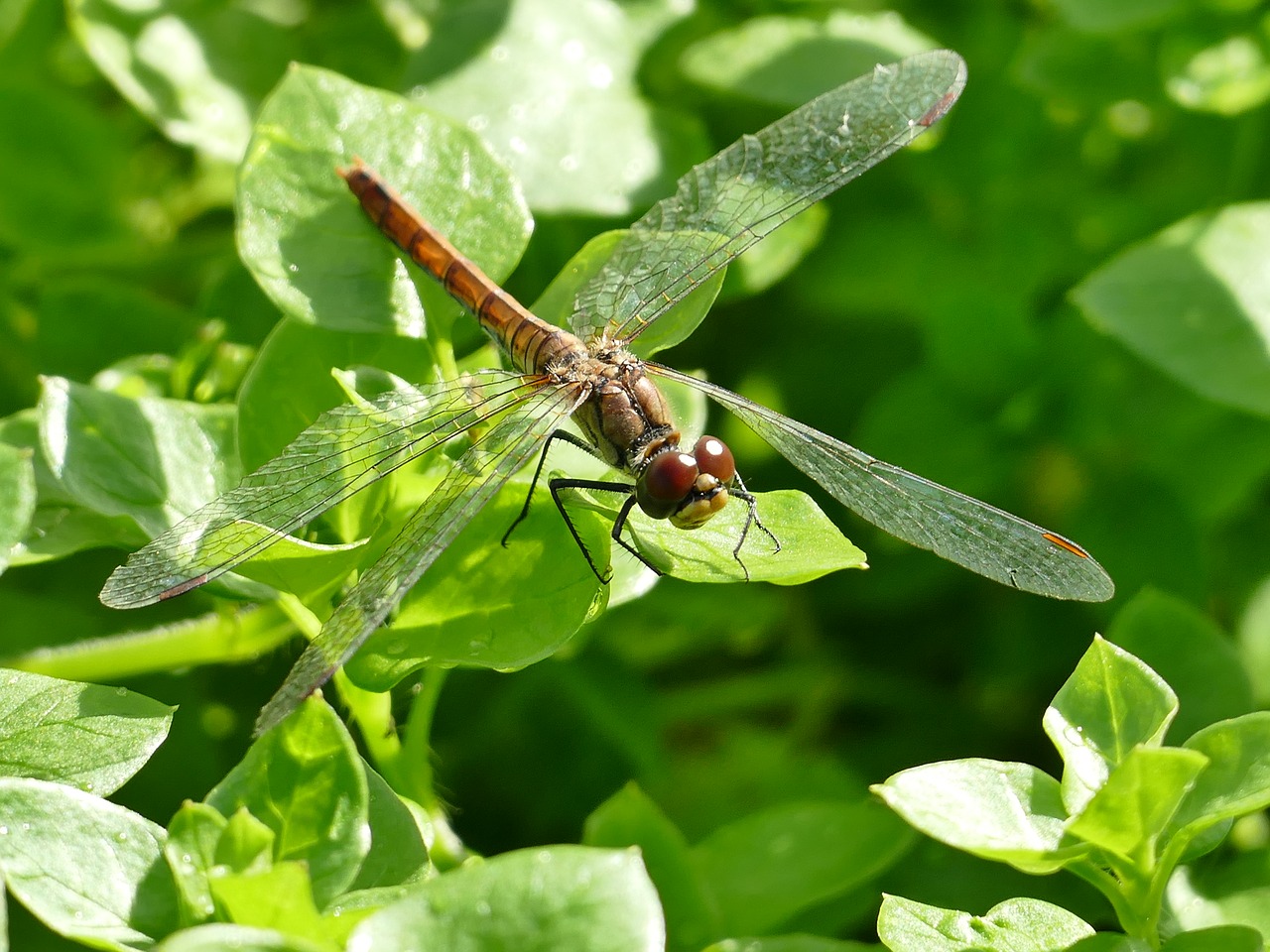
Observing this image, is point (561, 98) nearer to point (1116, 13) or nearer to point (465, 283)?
point (465, 283)

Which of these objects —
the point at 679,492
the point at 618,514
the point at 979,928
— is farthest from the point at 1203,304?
the point at 979,928

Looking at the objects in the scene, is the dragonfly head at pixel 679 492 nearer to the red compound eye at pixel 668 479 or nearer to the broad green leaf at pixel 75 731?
the red compound eye at pixel 668 479

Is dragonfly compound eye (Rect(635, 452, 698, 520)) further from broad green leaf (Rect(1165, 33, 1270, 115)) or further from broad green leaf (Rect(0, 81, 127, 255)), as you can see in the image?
broad green leaf (Rect(0, 81, 127, 255))

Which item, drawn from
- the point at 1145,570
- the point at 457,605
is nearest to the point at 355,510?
the point at 457,605

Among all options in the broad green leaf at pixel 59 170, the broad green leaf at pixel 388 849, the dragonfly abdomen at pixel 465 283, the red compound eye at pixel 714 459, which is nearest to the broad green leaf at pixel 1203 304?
the red compound eye at pixel 714 459

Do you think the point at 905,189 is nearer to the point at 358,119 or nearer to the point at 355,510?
the point at 358,119
